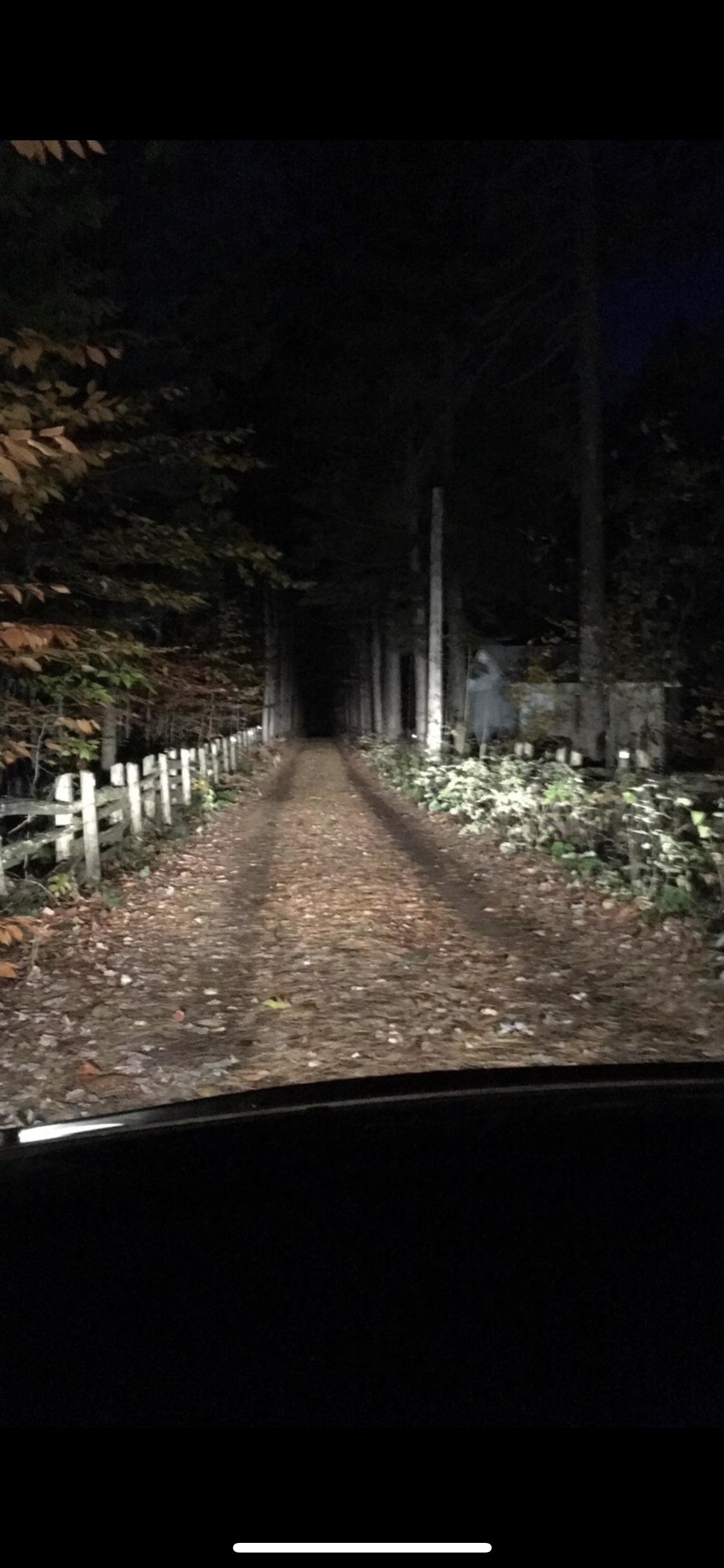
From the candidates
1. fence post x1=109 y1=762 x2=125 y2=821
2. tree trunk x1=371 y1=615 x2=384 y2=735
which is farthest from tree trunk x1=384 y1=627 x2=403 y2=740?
fence post x1=109 y1=762 x2=125 y2=821

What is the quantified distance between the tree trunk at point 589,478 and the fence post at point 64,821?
974 cm

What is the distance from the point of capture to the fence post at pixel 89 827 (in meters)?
11.7

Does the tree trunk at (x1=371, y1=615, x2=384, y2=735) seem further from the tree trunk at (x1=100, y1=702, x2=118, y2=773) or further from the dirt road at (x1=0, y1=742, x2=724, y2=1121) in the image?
the dirt road at (x1=0, y1=742, x2=724, y2=1121)

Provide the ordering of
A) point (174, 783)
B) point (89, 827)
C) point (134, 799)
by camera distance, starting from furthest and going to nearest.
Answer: point (174, 783) < point (134, 799) < point (89, 827)

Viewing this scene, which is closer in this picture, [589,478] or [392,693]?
[589,478]

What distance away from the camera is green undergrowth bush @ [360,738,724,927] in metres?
9.80

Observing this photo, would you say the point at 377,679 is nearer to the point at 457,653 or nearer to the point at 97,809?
the point at 457,653

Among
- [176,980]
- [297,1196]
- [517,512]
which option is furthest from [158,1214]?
[517,512]

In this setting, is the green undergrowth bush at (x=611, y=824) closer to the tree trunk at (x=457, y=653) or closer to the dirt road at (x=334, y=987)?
the dirt road at (x=334, y=987)

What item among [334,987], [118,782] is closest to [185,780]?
[118,782]

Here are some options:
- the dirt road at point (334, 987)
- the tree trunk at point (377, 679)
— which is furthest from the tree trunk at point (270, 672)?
the dirt road at point (334, 987)

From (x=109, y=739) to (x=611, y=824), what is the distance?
391 inches

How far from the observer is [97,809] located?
12.5 meters

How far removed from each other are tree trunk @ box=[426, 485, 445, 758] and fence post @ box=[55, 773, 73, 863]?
47.2ft
